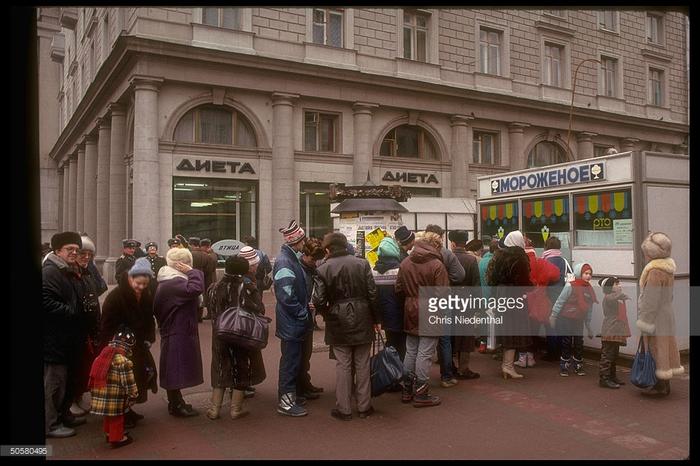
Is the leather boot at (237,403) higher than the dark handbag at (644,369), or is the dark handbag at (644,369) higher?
the dark handbag at (644,369)

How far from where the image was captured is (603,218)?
7.94m

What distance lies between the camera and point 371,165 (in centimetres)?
2152

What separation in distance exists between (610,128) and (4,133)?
27.4m

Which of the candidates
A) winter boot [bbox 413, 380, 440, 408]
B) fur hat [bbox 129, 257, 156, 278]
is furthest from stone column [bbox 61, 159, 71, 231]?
winter boot [bbox 413, 380, 440, 408]

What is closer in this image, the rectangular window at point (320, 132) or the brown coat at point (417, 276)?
the brown coat at point (417, 276)

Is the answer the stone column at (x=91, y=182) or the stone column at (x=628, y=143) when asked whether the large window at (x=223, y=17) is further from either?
the stone column at (x=628, y=143)

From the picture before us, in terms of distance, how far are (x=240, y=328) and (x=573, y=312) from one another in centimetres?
431

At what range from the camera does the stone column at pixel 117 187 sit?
20562mm

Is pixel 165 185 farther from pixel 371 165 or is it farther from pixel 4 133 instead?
pixel 4 133

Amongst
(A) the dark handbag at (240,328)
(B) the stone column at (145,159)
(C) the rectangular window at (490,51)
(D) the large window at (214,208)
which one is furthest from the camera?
(C) the rectangular window at (490,51)

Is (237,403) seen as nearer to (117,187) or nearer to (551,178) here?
(551,178)

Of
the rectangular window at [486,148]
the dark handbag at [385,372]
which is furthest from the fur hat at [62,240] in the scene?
the rectangular window at [486,148]

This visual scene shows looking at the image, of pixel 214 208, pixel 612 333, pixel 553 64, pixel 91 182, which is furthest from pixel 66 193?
pixel 612 333

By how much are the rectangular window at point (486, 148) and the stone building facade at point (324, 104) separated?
6cm
